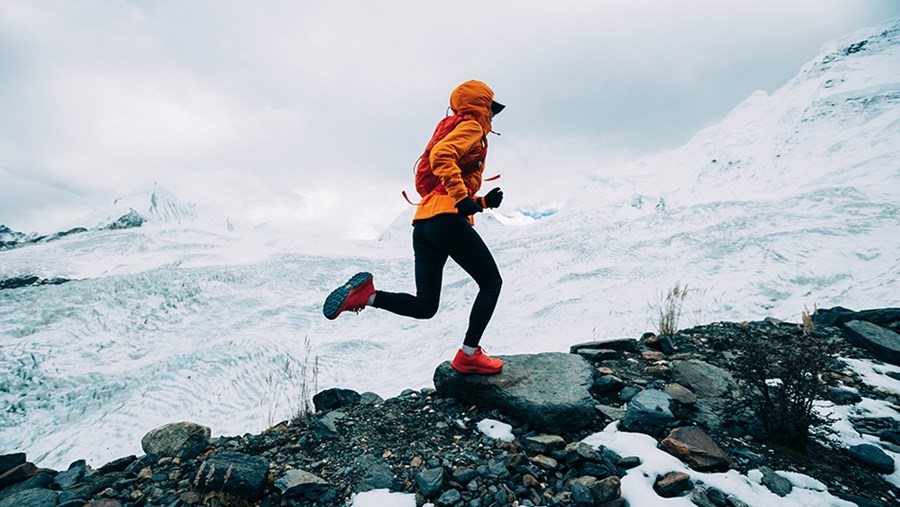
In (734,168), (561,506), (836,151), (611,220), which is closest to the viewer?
(561,506)

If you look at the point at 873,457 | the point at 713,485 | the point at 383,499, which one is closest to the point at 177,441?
Result: the point at 383,499

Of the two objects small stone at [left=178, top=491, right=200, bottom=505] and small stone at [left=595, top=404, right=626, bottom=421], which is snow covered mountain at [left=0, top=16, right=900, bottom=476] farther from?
small stone at [left=595, top=404, right=626, bottom=421]

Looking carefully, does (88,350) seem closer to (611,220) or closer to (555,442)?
(555,442)

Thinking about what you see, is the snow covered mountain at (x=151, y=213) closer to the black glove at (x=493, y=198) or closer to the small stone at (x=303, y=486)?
the small stone at (x=303, y=486)

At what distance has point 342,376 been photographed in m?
11.1

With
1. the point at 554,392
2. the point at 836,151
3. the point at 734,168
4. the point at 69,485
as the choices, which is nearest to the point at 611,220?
the point at 836,151

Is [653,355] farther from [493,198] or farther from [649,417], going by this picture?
[493,198]

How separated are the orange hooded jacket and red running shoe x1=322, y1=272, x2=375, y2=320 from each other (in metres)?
0.64

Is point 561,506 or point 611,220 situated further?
point 611,220

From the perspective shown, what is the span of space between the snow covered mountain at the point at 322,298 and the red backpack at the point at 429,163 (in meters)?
4.73

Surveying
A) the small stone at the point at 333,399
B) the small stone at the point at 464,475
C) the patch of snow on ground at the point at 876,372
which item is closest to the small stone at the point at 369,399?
the small stone at the point at 333,399

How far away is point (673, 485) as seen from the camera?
76.3 inches

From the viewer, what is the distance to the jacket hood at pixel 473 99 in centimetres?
283

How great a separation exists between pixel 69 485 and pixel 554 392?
362cm
